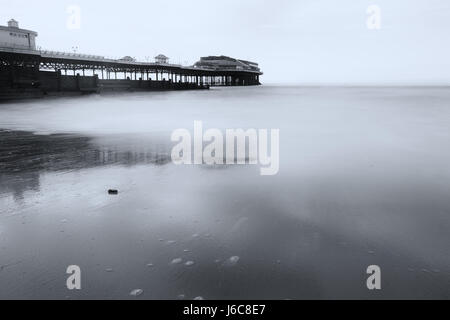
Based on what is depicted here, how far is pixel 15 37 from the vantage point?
242ft

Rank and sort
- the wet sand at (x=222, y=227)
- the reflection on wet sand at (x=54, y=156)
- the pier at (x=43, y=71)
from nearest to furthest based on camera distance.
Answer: the wet sand at (x=222, y=227), the reflection on wet sand at (x=54, y=156), the pier at (x=43, y=71)

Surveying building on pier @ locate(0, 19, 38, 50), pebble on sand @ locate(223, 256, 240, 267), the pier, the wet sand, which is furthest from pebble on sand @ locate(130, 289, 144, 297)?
building on pier @ locate(0, 19, 38, 50)

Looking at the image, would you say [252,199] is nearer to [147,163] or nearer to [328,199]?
[328,199]

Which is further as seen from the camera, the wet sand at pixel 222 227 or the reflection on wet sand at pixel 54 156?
the reflection on wet sand at pixel 54 156

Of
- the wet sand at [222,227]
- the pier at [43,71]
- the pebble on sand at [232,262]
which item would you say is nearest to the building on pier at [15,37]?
the pier at [43,71]

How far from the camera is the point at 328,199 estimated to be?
28.8 ft

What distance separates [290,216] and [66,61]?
80.3 meters

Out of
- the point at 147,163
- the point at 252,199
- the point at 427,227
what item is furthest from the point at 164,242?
the point at 147,163

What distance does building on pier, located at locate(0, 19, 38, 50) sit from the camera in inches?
2805

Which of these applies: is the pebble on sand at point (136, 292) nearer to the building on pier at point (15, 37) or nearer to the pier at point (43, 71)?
the pier at point (43, 71)

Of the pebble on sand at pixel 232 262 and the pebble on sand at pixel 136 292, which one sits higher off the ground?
the pebble on sand at pixel 232 262

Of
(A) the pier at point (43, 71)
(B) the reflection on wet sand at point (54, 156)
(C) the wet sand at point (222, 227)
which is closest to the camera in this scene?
(C) the wet sand at point (222, 227)

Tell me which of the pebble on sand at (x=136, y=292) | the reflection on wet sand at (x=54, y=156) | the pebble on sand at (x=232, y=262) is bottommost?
the pebble on sand at (x=136, y=292)

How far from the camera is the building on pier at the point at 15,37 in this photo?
7125 centimetres
